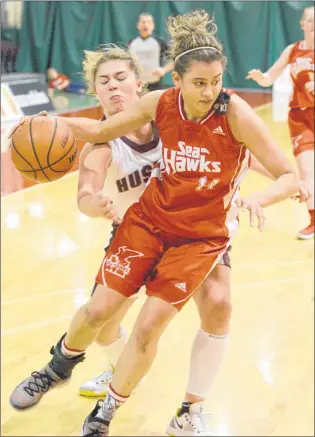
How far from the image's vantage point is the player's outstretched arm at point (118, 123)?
1.88m

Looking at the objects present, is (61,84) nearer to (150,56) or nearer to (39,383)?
(150,56)

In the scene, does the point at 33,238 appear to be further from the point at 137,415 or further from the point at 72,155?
the point at 72,155

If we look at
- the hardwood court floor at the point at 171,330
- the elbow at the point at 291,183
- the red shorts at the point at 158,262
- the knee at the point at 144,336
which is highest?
the elbow at the point at 291,183

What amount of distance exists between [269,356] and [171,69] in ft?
9.87

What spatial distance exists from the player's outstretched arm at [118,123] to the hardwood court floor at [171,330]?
238 centimetres

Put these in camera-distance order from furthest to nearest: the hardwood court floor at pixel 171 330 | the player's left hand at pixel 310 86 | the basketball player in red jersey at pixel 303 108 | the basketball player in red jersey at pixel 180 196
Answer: the player's left hand at pixel 310 86
the basketball player in red jersey at pixel 303 108
the hardwood court floor at pixel 171 330
the basketball player in red jersey at pixel 180 196

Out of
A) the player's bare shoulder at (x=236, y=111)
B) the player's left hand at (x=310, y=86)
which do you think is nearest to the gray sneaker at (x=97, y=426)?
the player's bare shoulder at (x=236, y=111)

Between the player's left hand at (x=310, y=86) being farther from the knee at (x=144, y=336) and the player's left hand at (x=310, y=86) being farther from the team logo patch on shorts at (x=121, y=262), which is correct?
the knee at (x=144, y=336)

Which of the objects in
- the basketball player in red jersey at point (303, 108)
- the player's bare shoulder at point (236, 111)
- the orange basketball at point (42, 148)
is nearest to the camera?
the orange basketball at point (42, 148)

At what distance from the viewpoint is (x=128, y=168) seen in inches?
90.7

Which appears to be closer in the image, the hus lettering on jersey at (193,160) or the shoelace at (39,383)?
the hus lettering on jersey at (193,160)

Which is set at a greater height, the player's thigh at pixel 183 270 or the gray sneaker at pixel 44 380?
the player's thigh at pixel 183 270

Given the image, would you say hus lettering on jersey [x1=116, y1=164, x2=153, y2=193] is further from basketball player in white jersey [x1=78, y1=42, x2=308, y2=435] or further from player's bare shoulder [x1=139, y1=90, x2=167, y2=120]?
player's bare shoulder [x1=139, y1=90, x2=167, y2=120]

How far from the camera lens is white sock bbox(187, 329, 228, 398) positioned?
2.63m
